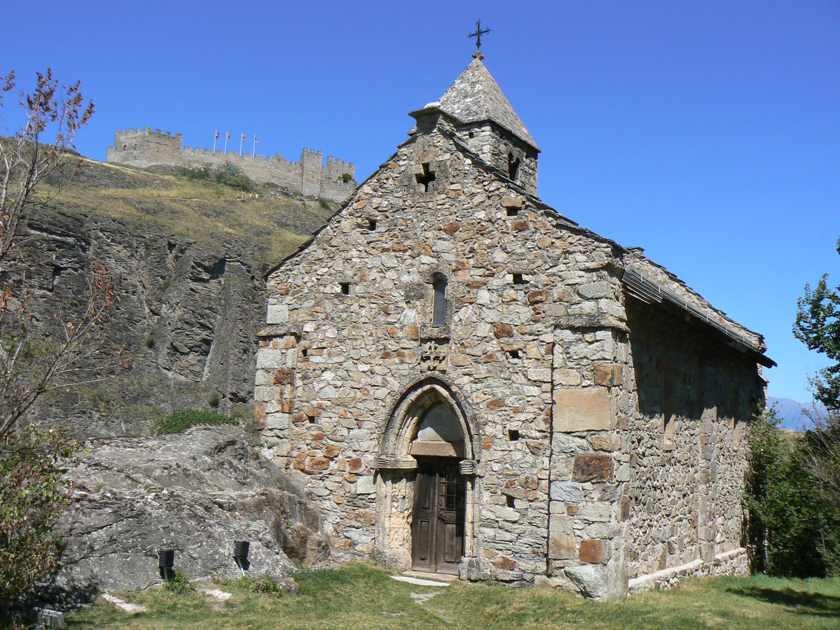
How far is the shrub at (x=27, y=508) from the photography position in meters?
6.80

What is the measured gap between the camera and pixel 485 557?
420 inches

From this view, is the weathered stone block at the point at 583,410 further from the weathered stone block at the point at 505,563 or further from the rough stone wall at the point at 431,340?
the weathered stone block at the point at 505,563

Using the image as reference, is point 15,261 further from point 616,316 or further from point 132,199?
point 132,199

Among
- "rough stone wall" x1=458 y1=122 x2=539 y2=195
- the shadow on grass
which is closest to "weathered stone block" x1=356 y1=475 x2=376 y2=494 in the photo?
the shadow on grass

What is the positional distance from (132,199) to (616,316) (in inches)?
1595

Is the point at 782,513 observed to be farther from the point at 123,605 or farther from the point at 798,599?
the point at 123,605

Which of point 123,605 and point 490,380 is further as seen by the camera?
point 490,380

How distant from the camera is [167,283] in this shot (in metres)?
40.8

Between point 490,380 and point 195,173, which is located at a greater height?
point 195,173

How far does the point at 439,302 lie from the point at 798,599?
24.3 feet

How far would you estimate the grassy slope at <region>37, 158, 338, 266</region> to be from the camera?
41750mm

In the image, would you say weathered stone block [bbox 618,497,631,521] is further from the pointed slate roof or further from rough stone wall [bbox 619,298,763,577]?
the pointed slate roof

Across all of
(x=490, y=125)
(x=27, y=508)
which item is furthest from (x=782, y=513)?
(x=27, y=508)

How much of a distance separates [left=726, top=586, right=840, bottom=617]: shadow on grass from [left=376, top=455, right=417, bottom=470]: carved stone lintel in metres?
5.67
